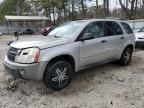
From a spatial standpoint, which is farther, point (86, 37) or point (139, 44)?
point (139, 44)

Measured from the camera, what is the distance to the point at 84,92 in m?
4.48

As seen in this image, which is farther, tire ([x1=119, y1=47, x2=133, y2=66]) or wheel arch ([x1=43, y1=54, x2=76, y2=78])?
tire ([x1=119, y1=47, x2=133, y2=66])

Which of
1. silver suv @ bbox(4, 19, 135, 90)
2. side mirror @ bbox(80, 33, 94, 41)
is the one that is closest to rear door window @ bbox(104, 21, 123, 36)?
silver suv @ bbox(4, 19, 135, 90)

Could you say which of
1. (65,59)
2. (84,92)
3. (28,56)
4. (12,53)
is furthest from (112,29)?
Answer: (12,53)

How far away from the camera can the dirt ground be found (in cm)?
395

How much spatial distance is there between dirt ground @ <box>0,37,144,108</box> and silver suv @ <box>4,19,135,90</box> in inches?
13.8

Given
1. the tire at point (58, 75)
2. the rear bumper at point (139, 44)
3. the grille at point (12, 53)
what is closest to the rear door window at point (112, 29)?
the tire at point (58, 75)

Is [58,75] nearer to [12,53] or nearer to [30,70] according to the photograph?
[30,70]

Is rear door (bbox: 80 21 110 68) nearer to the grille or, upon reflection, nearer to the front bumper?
the front bumper

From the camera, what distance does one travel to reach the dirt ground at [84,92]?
13.0 ft

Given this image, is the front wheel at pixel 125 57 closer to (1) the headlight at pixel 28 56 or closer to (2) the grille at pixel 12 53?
(1) the headlight at pixel 28 56

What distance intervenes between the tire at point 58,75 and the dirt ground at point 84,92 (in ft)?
0.55

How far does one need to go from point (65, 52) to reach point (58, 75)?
55 cm

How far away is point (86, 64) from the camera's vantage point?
512 cm
